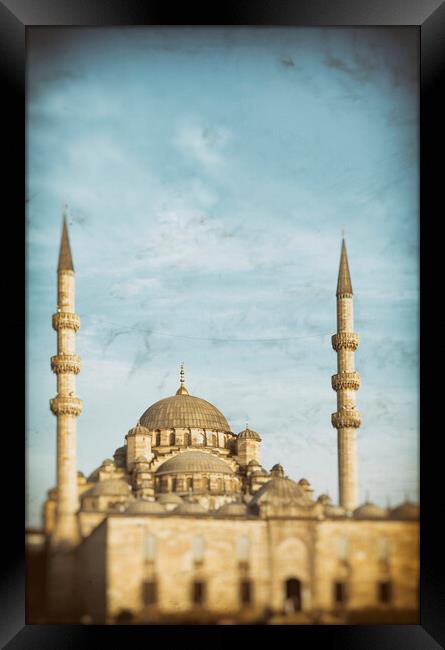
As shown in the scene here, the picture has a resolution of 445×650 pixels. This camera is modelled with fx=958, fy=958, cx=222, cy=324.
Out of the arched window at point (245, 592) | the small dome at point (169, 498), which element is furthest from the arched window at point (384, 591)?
the small dome at point (169, 498)

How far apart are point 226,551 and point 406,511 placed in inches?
75.6

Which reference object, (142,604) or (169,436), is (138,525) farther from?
(169,436)

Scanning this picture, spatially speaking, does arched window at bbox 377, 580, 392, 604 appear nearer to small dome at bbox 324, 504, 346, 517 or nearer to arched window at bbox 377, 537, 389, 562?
arched window at bbox 377, 537, 389, 562

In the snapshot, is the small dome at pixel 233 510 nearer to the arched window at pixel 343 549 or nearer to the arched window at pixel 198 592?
the arched window at pixel 198 592

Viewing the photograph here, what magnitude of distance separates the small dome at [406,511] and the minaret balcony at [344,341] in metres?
2.04

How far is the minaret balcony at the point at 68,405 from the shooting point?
10.4 m

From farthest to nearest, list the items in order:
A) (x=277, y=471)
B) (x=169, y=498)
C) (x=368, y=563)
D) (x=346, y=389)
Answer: (x=169, y=498), (x=277, y=471), (x=346, y=389), (x=368, y=563)

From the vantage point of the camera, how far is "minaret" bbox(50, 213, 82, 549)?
9461mm

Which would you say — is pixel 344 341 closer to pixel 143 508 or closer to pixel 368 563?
pixel 368 563

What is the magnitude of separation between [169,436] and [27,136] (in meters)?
7.67

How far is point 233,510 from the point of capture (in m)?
11.3

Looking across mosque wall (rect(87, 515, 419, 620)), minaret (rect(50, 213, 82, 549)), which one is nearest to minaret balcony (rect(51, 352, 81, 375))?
minaret (rect(50, 213, 82, 549))

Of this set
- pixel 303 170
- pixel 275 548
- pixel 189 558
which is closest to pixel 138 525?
pixel 189 558

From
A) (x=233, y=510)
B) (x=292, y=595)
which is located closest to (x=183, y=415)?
(x=233, y=510)
